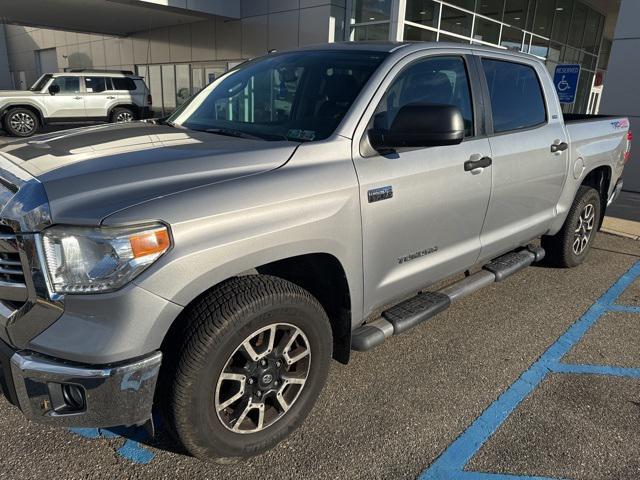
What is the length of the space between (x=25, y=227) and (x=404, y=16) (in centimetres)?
1377

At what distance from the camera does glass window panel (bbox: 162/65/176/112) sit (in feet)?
73.1

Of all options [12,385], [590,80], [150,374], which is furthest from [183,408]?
[590,80]

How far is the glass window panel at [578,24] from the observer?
72.1 feet

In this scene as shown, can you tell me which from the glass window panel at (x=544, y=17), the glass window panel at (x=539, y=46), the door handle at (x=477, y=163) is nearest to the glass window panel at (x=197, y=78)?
the glass window panel at (x=539, y=46)

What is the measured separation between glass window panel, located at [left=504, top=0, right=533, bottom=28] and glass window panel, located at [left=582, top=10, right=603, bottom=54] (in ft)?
21.5

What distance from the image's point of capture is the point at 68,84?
52.1ft

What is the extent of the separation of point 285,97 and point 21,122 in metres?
15.2

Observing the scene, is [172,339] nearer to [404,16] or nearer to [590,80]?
[404,16]

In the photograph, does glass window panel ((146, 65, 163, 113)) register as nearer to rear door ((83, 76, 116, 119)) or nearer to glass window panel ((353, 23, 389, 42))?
rear door ((83, 76, 116, 119))

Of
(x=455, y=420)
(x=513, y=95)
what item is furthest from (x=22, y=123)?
(x=455, y=420)

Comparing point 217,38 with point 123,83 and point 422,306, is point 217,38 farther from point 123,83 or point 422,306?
point 422,306

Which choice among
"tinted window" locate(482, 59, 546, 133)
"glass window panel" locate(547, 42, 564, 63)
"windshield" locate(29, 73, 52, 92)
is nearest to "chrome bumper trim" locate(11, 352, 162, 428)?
"tinted window" locate(482, 59, 546, 133)

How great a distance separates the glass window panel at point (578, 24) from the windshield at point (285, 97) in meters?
23.3

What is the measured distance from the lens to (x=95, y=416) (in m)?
1.87
